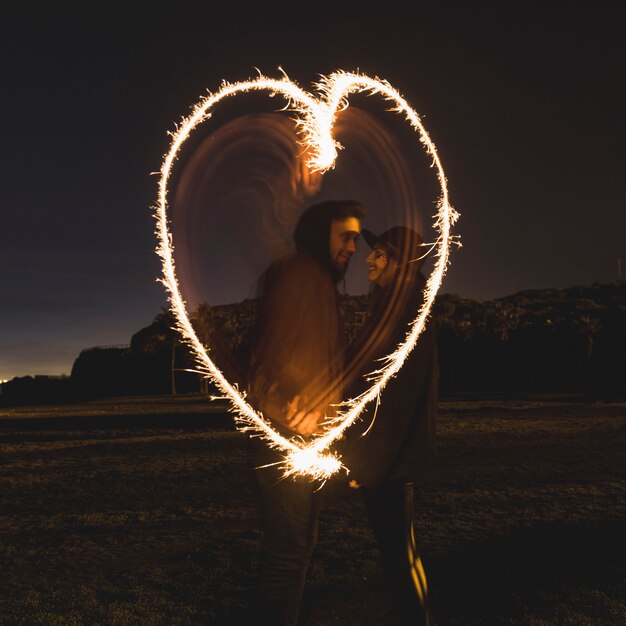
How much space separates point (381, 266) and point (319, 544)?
3458mm

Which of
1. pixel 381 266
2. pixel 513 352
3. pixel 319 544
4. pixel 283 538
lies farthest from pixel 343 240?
pixel 513 352

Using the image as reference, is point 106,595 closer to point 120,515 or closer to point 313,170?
point 120,515

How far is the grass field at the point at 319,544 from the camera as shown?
432 centimetres

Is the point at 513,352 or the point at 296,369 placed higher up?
the point at 513,352

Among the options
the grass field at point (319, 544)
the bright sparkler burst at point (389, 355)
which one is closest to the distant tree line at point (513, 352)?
the grass field at point (319, 544)

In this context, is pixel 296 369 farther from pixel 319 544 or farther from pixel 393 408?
pixel 319 544

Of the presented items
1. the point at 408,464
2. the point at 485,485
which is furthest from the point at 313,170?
the point at 485,485

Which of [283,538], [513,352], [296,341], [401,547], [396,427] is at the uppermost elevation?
[513,352]

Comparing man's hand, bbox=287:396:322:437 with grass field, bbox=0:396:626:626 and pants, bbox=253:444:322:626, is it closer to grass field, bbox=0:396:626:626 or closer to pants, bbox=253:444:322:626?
pants, bbox=253:444:322:626

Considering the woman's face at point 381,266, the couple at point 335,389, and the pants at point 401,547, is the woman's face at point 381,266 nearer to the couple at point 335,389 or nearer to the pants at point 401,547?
the couple at point 335,389

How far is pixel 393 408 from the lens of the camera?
3100 millimetres

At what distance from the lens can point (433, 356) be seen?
330cm

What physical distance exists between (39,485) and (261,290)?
8112 millimetres

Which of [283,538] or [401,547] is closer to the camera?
[283,538]
